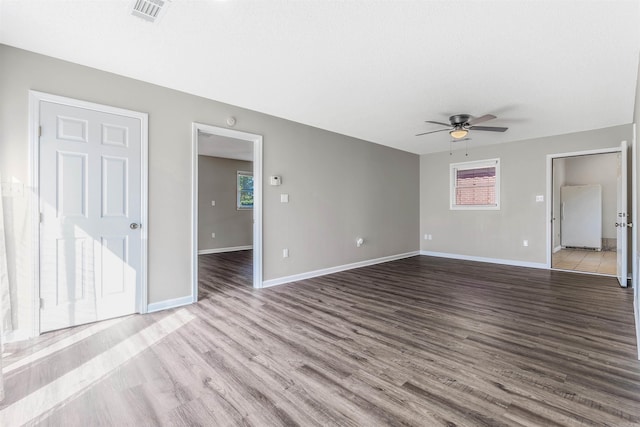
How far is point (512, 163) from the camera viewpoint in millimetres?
6074

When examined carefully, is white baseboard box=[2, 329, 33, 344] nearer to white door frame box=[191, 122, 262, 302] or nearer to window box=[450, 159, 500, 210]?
white door frame box=[191, 122, 262, 302]

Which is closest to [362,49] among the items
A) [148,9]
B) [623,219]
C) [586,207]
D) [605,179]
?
[148,9]

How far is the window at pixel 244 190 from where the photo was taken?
842 centimetres

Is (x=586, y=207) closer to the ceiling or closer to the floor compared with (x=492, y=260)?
closer to the ceiling

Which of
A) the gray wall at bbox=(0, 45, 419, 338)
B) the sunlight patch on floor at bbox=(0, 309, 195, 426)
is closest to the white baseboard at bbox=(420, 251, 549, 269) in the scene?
the gray wall at bbox=(0, 45, 419, 338)

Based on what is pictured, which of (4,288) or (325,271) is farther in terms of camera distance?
(325,271)

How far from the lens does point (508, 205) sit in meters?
6.16

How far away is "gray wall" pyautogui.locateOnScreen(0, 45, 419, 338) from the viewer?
2660mm

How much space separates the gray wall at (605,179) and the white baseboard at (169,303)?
9.10 m

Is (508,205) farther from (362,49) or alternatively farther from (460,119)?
(362,49)

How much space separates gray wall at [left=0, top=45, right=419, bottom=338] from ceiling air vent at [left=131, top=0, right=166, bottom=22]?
4.13 ft

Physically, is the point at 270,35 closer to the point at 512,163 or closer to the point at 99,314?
the point at 99,314

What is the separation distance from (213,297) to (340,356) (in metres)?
2.18

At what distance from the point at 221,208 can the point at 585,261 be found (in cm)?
833
